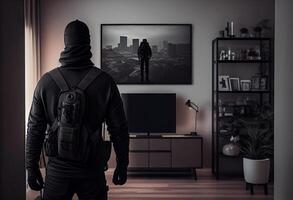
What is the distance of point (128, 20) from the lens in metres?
6.52

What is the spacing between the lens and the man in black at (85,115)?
2.32 metres

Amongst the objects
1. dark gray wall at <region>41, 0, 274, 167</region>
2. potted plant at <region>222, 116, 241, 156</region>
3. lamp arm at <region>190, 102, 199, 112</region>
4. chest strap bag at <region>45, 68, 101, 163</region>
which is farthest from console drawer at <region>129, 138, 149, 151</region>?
chest strap bag at <region>45, 68, 101, 163</region>

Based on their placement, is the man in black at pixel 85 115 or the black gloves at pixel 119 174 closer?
the man in black at pixel 85 115

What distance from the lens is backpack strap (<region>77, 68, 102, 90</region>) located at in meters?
2.32

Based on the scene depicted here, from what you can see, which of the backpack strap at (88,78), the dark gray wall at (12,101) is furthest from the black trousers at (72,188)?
the backpack strap at (88,78)

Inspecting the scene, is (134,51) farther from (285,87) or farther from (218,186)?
(285,87)

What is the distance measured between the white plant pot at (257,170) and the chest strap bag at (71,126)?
3.30 metres

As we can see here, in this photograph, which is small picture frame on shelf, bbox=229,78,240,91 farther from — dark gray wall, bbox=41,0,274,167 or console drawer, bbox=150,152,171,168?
console drawer, bbox=150,152,171,168

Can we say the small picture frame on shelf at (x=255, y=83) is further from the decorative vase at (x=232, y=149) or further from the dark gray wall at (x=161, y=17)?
the decorative vase at (x=232, y=149)

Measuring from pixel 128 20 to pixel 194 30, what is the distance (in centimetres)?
96

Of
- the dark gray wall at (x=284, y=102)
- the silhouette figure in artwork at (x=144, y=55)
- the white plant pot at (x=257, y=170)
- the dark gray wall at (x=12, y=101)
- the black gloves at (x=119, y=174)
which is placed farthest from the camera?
the silhouette figure in artwork at (x=144, y=55)

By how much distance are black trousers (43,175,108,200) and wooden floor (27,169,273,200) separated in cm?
270

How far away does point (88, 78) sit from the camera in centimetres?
233

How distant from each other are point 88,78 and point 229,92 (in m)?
4.20
